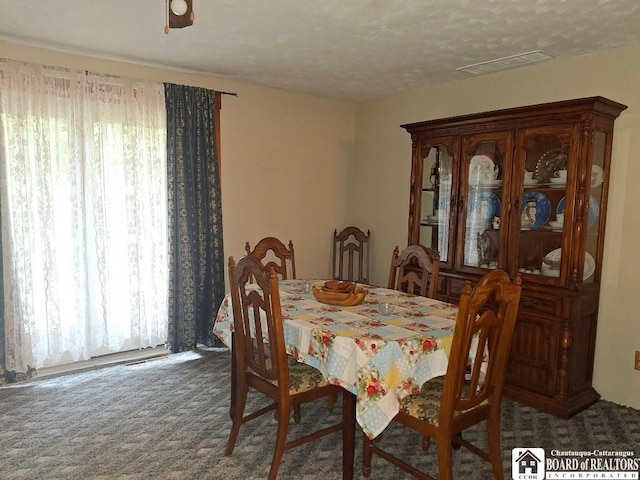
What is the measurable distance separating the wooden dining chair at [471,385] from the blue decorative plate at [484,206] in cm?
155

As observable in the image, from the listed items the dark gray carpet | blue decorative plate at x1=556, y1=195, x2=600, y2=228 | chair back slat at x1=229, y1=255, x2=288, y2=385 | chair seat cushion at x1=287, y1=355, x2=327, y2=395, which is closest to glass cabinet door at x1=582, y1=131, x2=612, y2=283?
blue decorative plate at x1=556, y1=195, x2=600, y2=228

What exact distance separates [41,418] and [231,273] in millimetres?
1564

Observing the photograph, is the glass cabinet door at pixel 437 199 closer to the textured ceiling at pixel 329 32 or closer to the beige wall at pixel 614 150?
the beige wall at pixel 614 150

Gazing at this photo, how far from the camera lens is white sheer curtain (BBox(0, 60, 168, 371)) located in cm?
329

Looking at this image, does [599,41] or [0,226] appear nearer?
[599,41]

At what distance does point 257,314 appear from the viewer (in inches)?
91.4

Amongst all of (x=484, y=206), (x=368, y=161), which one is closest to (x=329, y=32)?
(x=484, y=206)

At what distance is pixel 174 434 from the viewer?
275 cm

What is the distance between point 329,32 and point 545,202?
1783 millimetres

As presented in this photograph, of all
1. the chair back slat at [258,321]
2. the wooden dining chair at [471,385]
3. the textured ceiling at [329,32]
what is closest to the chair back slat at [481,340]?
the wooden dining chair at [471,385]

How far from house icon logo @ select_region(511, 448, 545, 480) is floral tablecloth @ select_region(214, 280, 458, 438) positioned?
80cm

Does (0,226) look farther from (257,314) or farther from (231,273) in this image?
(257,314)

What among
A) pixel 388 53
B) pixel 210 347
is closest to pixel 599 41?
pixel 388 53

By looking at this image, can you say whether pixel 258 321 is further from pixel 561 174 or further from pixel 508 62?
pixel 508 62
